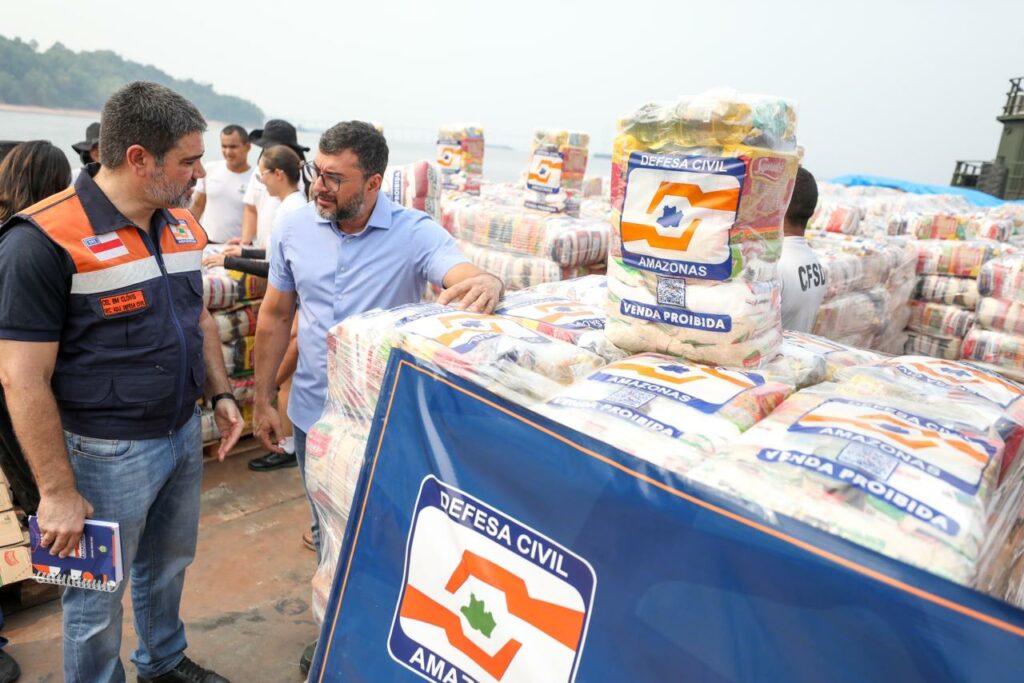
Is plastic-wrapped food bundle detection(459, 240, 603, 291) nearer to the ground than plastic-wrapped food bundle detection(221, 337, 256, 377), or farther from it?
farther from it

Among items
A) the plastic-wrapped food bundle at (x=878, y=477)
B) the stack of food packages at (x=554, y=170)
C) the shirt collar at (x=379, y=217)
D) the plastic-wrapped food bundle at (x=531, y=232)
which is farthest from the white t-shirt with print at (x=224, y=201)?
the plastic-wrapped food bundle at (x=878, y=477)

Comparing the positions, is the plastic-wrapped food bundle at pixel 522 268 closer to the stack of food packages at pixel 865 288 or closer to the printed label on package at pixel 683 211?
the stack of food packages at pixel 865 288

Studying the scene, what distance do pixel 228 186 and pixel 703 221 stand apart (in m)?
4.70

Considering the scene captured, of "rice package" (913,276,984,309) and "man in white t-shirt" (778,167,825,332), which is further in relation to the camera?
"rice package" (913,276,984,309)

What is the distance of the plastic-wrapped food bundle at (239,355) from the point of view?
14.0ft

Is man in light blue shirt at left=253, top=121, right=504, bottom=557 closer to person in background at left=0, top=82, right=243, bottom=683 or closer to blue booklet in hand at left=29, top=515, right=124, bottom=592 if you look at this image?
person in background at left=0, top=82, right=243, bottom=683

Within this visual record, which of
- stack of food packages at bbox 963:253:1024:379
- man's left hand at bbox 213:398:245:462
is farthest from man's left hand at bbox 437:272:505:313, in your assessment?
stack of food packages at bbox 963:253:1024:379

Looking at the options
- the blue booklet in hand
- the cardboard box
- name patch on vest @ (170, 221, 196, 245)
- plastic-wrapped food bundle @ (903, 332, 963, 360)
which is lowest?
the cardboard box

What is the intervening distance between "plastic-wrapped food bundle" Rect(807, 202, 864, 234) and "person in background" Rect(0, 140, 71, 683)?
6.82 m

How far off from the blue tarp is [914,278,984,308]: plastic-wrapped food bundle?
8.33 metres

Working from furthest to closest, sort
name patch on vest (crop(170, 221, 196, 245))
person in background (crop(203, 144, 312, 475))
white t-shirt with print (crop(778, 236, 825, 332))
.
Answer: person in background (crop(203, 144, 312, 475)) < white t-shirt with print (crop(778, 236, 825, 332)) < name patch on vest (crop(170, 221, 196, 245))

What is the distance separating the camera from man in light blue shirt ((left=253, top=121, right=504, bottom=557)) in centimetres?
237

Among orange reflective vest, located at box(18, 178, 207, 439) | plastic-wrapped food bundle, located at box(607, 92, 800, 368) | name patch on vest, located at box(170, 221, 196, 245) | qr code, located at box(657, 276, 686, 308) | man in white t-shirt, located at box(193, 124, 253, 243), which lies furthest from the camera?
man in white t-shirt, located at box(193, 124, 253, 243)

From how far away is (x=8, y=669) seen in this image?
2492 mm
